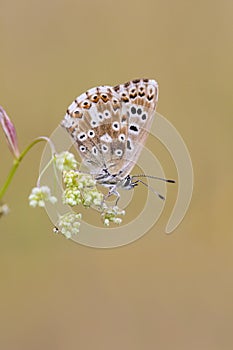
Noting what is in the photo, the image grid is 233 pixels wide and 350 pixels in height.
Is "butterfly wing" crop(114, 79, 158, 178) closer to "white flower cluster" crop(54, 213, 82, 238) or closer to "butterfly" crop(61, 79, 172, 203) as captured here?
"butterfly" crop(61, 79, 172, 203)

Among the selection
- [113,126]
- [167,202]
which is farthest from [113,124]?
[167,202]

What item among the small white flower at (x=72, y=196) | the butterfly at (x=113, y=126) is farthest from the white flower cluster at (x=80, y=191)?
the butterfly at (x=113, y=126)

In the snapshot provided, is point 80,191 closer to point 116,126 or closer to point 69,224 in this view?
point 69,224

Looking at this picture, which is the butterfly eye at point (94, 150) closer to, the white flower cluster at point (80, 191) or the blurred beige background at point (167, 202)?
the white flower cluster at point (80, 191)

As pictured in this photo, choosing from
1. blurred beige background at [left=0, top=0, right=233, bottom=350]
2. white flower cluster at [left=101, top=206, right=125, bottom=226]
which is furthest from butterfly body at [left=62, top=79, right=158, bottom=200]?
blurred beige background at [left=0, top=0, right=233, bottom=350]

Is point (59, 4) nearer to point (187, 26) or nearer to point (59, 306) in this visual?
point (187, 26)

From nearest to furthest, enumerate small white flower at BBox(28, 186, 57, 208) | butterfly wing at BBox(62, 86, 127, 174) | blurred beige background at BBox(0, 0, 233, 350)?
small white flower at BBox(28, 186, 57, 208) < butterfly wing at BBox(62, 86, 127, 174) < blurred beige background at BBox(0, 0, 233, 350)
